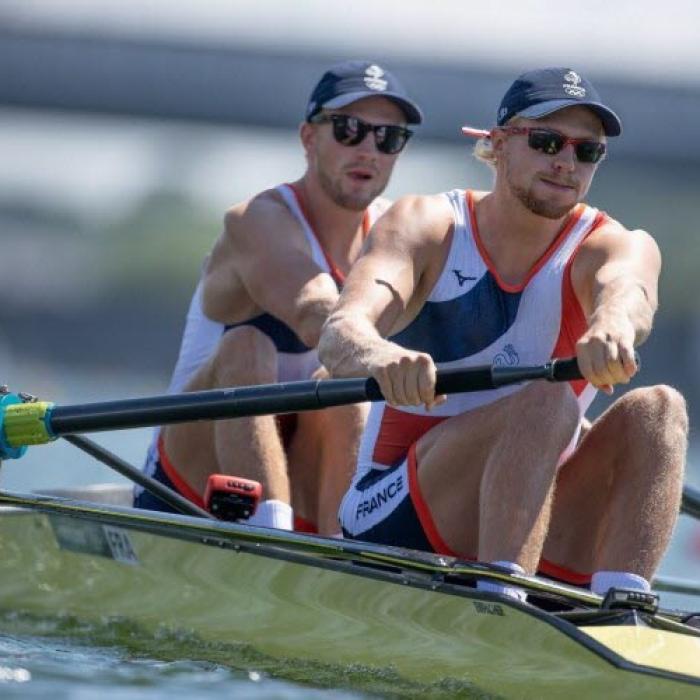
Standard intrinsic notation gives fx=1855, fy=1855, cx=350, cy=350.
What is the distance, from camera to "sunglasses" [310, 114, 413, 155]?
7.22 metres

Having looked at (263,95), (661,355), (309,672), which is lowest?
(309,672)

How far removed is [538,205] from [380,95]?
1611mm

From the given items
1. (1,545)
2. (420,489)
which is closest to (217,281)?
(1,545)

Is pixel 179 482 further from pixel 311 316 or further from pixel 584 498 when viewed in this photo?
pixel 584 498

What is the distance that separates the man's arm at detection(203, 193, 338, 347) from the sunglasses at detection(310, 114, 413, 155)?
373 millimetres

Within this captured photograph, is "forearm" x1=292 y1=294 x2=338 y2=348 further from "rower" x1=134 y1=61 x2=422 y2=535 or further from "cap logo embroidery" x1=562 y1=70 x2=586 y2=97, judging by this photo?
"cap logo embroidery" x1=562 y1=70 x2=586 y2=97

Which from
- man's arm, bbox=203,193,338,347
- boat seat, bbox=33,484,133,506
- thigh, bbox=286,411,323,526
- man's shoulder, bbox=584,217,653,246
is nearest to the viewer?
man's shoulder, bbox=584,217,653,246

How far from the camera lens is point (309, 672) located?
5531 millimetres

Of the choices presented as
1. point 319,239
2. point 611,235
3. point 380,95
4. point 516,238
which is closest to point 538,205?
point 516,238

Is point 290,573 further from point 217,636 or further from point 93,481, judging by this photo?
point 93,481

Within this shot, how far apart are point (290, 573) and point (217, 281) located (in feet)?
5.97

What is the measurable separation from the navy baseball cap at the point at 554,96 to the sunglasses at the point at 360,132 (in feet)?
4.81

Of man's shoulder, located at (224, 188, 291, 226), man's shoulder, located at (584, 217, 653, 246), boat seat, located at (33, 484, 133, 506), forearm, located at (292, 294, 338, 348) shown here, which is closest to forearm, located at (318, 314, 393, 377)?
man's shoulder, located at (584, 217, 653, 246)

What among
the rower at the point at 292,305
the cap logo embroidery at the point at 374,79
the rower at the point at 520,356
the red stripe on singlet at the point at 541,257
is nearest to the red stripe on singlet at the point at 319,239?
the rower at the point at 292,305
